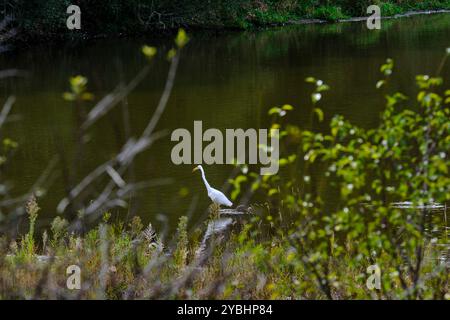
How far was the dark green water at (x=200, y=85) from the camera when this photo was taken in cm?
1437

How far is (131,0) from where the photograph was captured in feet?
122

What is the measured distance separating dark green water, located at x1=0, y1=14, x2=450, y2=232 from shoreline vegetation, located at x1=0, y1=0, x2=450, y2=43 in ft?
3.65

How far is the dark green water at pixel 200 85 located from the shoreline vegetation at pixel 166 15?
111cm

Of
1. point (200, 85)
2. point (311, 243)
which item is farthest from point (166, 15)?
point (311, 243)

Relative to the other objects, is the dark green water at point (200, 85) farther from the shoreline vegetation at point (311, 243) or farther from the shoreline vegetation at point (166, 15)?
the shoreline vegetation at point (311, 243)

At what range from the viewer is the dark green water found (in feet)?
47.1

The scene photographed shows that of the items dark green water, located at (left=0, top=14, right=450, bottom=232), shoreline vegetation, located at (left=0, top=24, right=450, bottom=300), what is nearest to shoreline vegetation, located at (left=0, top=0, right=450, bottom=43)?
dark green water, located at (left=0, top=14, right=450, bottom=232)

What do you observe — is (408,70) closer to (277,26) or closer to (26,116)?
(26,116)

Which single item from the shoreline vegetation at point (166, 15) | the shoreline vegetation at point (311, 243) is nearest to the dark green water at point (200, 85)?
the shoreline vegetation at point (166, 15)

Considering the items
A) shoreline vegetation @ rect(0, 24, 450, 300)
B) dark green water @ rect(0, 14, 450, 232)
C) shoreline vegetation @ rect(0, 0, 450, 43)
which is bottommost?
shoreline vegetation @ rect(0, 24, 450, 300)

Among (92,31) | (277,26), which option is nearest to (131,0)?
(92,31)

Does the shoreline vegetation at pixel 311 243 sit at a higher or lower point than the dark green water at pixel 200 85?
lower

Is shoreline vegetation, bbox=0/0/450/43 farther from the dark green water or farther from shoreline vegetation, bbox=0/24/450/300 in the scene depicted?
shoreline vegetation, bbox=0/24/450/300

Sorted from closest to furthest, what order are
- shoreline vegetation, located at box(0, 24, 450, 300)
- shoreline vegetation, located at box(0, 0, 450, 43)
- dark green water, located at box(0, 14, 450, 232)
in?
shoreline vegetation, located at box(0, 24, 450, 300), dark green water, located at box(0, 14, 450, 232), shoreline vegetation, located at box(0, 0, 450, 43)
